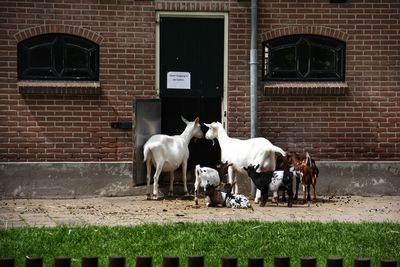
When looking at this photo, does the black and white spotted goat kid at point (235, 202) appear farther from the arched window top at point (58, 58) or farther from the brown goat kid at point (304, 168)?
the arched window top at point (58, 58)

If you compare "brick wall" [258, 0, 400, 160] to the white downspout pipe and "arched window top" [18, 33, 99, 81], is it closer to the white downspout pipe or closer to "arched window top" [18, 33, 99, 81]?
the white downspout pipe

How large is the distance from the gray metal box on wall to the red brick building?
0.29 m

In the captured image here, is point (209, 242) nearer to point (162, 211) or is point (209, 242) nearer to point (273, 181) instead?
point (162, 211)

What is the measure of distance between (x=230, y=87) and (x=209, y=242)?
6.36 metres

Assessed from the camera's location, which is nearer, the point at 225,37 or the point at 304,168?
the point at 304,168

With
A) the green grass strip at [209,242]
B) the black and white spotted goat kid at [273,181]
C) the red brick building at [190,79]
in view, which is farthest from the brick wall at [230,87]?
the green grass strip at [209,242]

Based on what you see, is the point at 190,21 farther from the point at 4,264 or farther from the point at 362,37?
the point at 4,264

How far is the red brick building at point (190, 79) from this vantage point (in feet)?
50.9

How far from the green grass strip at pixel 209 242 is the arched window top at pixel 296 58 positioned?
5.30m

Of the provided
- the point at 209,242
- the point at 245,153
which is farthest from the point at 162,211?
the point at 209,242

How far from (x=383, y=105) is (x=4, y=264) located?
1199cm

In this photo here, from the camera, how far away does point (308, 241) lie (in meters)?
10.1

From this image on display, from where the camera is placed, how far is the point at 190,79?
1595 cm

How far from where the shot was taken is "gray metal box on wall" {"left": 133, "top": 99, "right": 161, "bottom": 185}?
15328 mm
